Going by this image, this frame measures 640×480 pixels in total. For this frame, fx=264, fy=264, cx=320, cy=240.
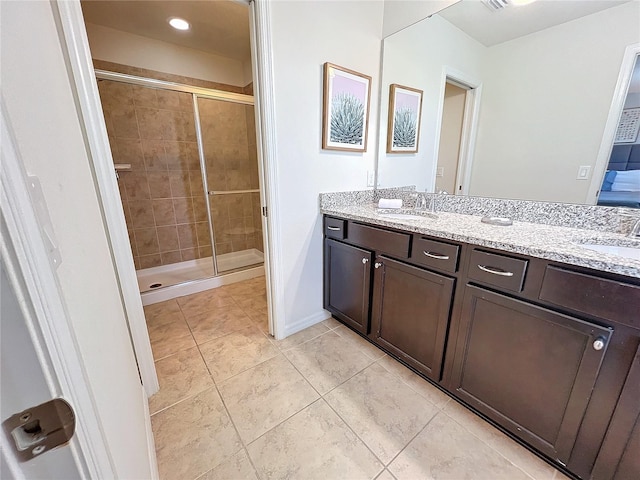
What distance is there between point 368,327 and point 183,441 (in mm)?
1130

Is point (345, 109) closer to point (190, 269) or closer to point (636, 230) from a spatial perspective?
point (636, 230)

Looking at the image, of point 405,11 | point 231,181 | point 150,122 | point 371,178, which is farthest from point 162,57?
point 371,178


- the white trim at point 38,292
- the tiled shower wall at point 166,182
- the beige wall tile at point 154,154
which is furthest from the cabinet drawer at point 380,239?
the beige wall tile at point 154,154

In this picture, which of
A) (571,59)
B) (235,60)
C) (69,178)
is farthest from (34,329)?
(235,60)

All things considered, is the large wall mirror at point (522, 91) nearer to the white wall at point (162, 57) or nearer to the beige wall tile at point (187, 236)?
the white wall at point (162, 57)

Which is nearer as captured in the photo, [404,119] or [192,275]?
[404,119]

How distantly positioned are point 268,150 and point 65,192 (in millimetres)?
1106

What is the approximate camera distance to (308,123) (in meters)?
1.67

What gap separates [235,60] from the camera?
291 centimetres

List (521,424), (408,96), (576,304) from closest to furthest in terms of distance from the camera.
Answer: (576,304) → (521,424) → (408,96)

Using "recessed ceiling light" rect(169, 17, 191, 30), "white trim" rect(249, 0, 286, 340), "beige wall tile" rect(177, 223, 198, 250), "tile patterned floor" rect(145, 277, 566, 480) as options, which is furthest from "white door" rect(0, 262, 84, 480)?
"beige wall tile" rect(177, 223, 198, 250)

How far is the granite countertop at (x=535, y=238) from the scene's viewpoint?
844 mm

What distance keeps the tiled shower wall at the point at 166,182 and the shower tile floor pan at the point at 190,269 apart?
71mm

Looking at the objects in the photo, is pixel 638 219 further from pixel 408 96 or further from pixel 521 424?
pixel 408 96
